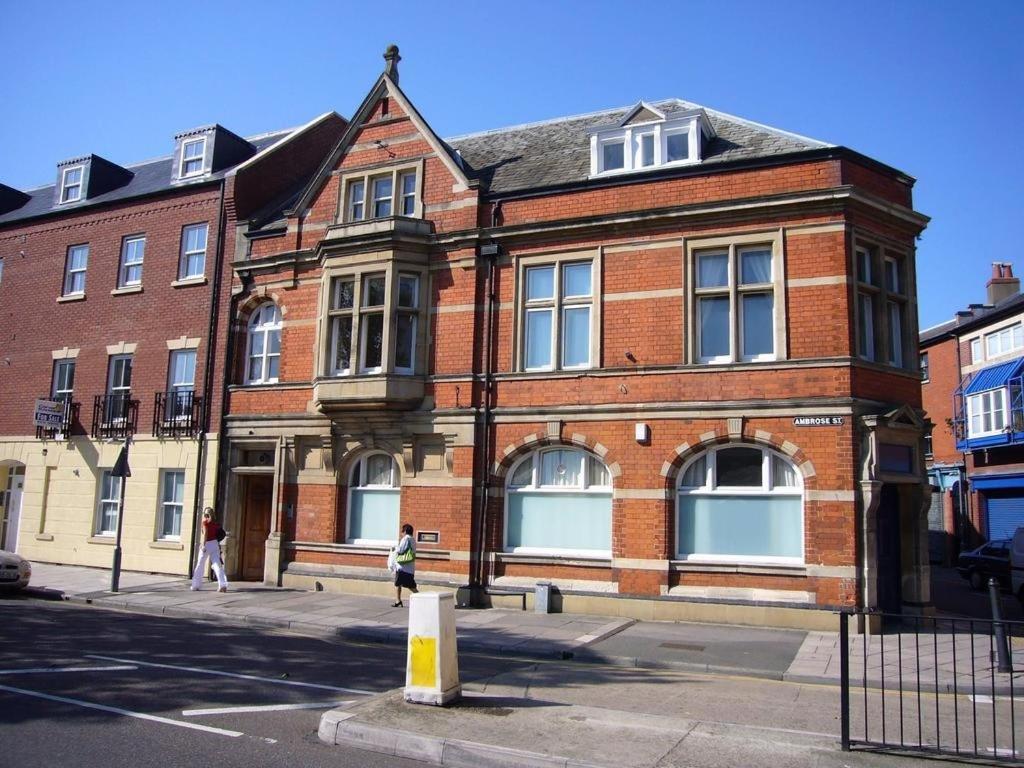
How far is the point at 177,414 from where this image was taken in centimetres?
2041

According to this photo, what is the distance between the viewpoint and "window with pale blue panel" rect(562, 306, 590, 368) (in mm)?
16234

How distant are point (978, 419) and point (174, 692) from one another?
32.8 metres

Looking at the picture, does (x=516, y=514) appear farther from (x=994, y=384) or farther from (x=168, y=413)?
(x=994, y=384)

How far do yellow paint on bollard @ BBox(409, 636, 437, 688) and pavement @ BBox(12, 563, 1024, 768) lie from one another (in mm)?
266

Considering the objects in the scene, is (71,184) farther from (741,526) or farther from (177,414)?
(741,526)

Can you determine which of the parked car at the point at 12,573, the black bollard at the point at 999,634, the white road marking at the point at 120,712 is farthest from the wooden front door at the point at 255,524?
the black bollard at the point at 999,634

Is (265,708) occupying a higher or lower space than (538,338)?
lower

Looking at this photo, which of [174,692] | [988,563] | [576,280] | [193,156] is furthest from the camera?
[988,563]

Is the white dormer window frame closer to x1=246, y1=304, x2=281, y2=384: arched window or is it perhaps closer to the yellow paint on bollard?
x1=246, y1=304, x2=281, y2=384: arched window

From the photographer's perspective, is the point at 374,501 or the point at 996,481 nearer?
the point at 374,501

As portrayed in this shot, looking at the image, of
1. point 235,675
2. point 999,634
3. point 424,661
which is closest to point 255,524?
point 235,675

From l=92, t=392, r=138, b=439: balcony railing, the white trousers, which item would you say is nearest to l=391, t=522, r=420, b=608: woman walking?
the white trousers

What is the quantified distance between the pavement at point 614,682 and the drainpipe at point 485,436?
0.76 metres

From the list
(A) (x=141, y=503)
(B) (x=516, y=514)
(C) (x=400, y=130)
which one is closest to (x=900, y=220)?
(B) (x=516, y=514)
